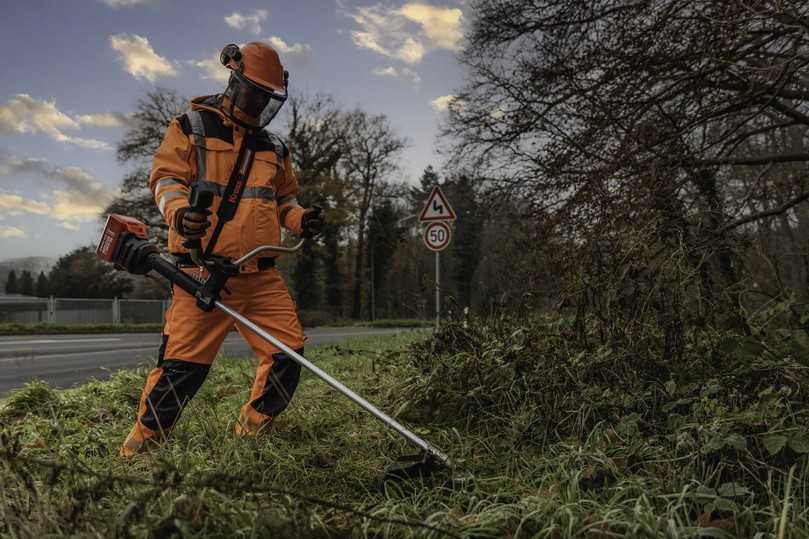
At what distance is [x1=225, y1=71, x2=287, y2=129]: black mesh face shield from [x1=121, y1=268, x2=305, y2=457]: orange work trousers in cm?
83

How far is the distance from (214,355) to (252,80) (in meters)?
1.41

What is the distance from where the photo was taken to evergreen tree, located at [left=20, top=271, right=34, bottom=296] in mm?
54938

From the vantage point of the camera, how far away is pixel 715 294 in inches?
119

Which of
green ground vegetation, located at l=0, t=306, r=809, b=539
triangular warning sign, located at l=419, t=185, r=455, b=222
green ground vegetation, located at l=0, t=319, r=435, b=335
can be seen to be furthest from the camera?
green ground vegetation, located at l=0, t=319, r=435, b=335

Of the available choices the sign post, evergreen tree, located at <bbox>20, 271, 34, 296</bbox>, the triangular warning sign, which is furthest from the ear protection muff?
evergreen tree, located at <bbox>20, 271, 34, 296</bbox>

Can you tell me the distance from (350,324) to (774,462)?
25.4m

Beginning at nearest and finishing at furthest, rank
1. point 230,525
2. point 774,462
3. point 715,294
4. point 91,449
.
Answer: point 230,525 < point 774,462 < point 91,449 < point 715,294

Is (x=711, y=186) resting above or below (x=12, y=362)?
above

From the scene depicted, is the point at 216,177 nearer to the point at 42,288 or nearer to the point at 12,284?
the point at 42,288

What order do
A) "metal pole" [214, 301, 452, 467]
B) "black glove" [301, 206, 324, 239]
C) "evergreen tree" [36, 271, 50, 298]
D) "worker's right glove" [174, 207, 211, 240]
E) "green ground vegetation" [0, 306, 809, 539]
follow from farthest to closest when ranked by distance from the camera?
"evergreen tree" [36, 271, 50, 298], "black glove" [301, 206, 324, 239], "worker's right glove" [174, 207, 211, 240], "metal pole" [214, 301, 452, 467], "green ground vegetation" [0, 306, 809, 539]

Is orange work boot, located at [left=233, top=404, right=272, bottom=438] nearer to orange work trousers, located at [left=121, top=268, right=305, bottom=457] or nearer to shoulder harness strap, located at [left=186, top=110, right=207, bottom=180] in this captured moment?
orange work trousers, located at [left=121, top=268, right=305, bottom=457]

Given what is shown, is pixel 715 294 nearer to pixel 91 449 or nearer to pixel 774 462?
pixel 774 462

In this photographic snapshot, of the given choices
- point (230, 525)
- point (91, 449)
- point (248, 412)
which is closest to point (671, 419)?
point (230, 525)

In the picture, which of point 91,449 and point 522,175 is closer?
point 91,449
